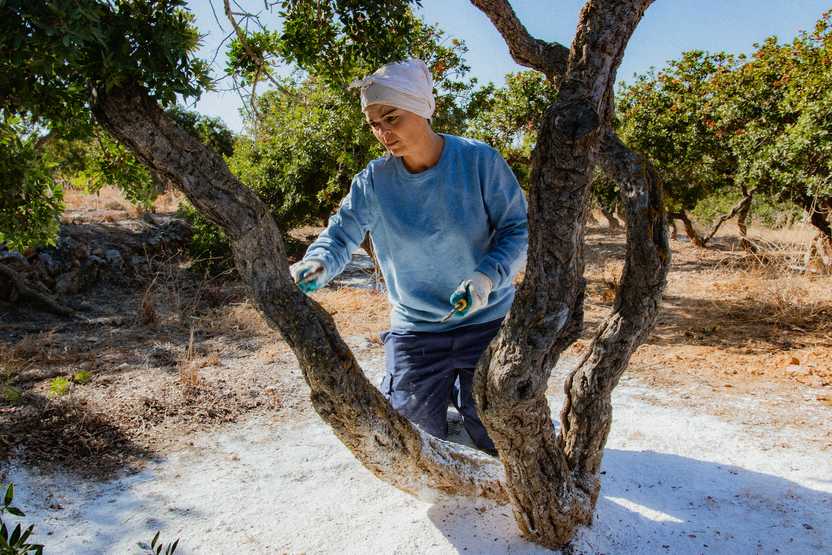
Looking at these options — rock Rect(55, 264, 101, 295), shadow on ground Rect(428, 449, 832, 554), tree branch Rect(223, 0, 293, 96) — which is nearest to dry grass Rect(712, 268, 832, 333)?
shadow on ground Rect(428, 449, 832, 554)

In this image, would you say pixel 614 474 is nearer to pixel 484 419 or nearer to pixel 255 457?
pixel 484 419

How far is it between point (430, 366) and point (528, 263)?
42.0 inches

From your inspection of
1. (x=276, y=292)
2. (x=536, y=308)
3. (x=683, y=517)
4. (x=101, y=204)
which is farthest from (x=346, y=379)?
(x=101, y=204)

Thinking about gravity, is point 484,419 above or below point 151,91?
below

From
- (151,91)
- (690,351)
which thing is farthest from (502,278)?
(690,351)

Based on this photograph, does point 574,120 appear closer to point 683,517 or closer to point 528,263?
point 528,263

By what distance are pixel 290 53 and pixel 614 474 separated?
260 cm

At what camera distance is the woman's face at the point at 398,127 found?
7.04ft

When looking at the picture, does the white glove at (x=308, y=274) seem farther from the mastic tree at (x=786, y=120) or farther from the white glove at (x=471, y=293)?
the mastic tree at (x=786, y=120)

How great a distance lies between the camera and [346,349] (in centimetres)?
196

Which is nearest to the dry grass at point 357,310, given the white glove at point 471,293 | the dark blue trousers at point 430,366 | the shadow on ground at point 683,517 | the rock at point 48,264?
the dark blue trousers at point 430,366

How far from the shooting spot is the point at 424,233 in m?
2.32

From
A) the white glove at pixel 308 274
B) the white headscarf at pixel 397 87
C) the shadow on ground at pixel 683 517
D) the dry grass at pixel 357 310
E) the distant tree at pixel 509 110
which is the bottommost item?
the shadow on ground at pixel 683 517

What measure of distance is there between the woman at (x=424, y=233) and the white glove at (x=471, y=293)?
0.13 ft
